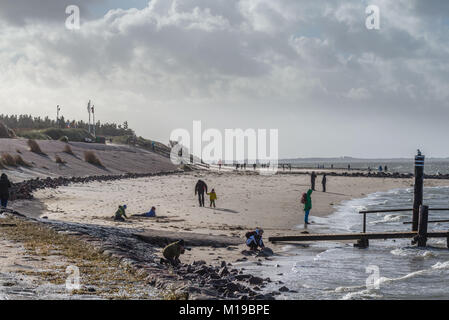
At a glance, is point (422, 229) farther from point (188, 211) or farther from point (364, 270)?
point (188, 211)

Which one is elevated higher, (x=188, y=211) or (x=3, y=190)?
(x=3, y=190)

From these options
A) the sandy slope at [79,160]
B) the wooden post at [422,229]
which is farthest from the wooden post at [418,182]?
the sandy slope at [79,160]

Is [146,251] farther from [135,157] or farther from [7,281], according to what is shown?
[135,157]

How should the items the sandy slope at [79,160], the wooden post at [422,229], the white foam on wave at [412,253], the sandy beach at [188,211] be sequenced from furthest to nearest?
the sandy slope at [79,160] < the sandy beach at [188,211] < the wooden post at [422,229] < the white foam on wave at [412,253]

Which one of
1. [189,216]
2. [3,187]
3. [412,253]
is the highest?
[3,187]

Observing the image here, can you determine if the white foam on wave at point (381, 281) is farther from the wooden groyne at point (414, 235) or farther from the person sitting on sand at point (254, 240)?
the person sitting on sand at point (254, 240)

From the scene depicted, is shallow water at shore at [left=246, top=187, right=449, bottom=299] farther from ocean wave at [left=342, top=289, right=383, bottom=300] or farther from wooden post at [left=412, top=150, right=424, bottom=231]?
wooden post at [left=412, top=150, right=424, bottom=231]

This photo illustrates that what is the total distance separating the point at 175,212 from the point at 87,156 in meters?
31.0

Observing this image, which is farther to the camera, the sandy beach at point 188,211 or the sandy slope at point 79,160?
the sandy slope at point 79,160

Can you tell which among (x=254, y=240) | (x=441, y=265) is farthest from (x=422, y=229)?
(x=254, y=240)

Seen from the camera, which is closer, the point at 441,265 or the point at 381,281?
the point at 381,281

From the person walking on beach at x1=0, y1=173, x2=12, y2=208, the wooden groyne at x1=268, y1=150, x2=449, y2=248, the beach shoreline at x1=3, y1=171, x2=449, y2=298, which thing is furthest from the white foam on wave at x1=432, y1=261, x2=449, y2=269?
the person walking on beach at x1=0, y1=173, x2=12, y2=208

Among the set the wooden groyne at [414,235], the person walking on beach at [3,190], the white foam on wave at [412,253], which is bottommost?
the white foam on wave at [412,253]
